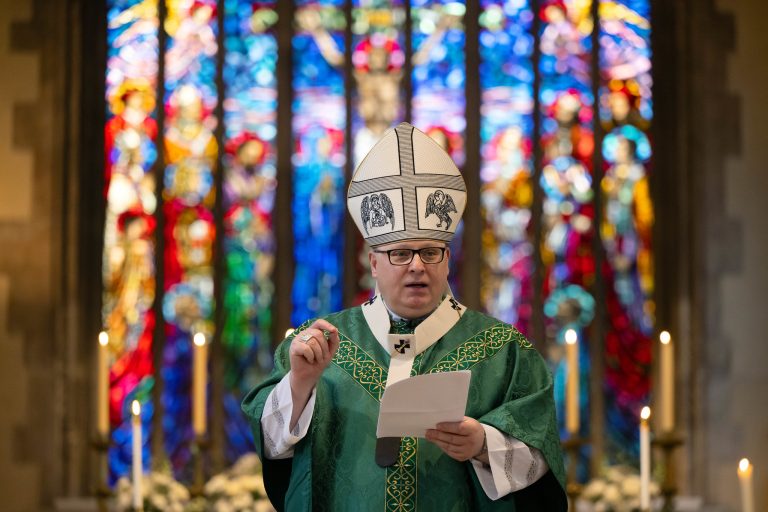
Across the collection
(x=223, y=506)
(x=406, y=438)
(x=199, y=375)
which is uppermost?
(x=199, y=375)

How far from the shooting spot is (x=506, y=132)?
21.5 ft

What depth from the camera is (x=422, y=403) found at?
3.09 meters

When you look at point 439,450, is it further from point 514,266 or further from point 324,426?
point 514,266

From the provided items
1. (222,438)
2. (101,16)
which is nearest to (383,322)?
(222,438)

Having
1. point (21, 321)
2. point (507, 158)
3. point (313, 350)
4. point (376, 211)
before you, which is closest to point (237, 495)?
point (21, 321)

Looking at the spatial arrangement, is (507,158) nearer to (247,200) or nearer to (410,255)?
(247,200)

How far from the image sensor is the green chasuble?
3330 millimetres

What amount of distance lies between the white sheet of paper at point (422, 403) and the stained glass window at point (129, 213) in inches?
133

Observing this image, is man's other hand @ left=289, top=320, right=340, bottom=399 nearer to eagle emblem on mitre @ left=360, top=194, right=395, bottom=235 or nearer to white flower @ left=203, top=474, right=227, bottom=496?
eagle emblem on mitre @ left=360, top=194, right=395, bottom=235

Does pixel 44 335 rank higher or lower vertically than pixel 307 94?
lower

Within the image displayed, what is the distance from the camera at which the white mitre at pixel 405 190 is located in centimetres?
347

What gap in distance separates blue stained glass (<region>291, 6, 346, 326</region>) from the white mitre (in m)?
2.84

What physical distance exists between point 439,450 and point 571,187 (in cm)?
326

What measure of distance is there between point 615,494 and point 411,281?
256cm
